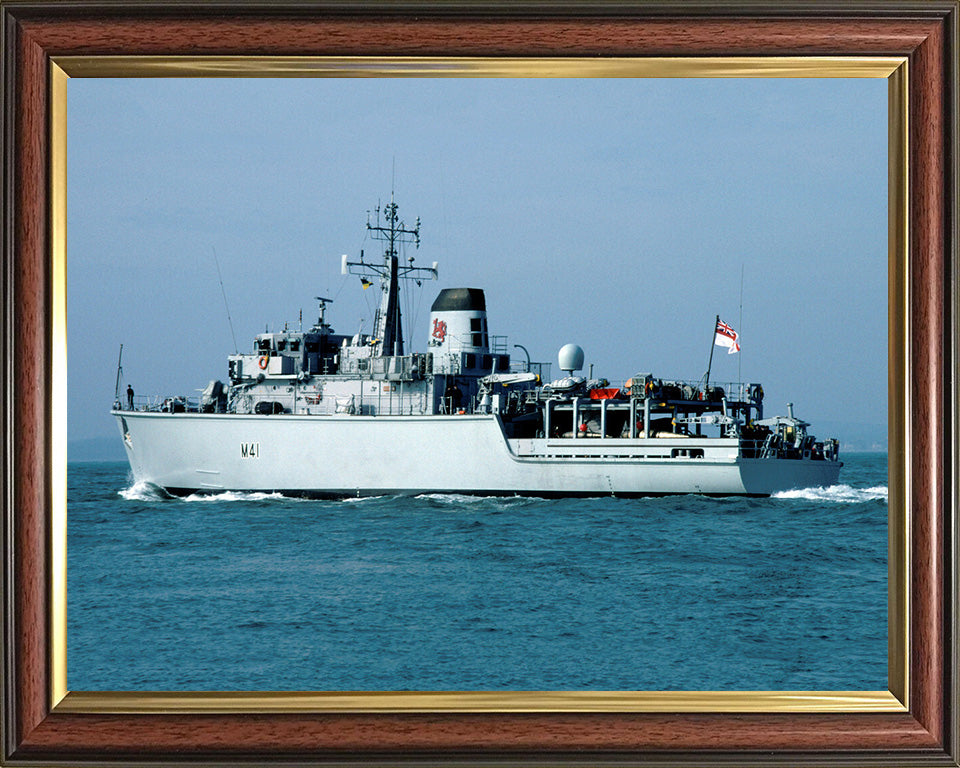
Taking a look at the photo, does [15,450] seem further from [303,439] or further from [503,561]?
[303,439]

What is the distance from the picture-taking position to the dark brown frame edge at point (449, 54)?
4.94m

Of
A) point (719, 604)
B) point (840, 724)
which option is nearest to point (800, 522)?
point (719, 604)

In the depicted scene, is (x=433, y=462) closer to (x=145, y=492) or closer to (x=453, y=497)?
(x=453, y=497)

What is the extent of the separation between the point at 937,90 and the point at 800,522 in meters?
19.4

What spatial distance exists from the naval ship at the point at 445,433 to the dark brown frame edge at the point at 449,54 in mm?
21495

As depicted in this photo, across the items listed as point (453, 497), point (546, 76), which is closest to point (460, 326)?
point (453, 497)

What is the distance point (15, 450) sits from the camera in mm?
4980

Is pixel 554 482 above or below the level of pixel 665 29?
below

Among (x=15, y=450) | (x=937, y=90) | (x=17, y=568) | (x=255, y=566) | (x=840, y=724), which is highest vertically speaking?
(x=937, y=90)

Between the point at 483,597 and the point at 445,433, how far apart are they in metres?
15.5

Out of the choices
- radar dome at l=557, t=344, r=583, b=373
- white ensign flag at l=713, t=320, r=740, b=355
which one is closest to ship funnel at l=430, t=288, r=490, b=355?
radar dome at l=557, t=344, r=583, b=373

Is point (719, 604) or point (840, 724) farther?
point (719, 604)

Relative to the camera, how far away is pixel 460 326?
33875 millimetres

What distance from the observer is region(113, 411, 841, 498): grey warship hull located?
27797 millimetres
